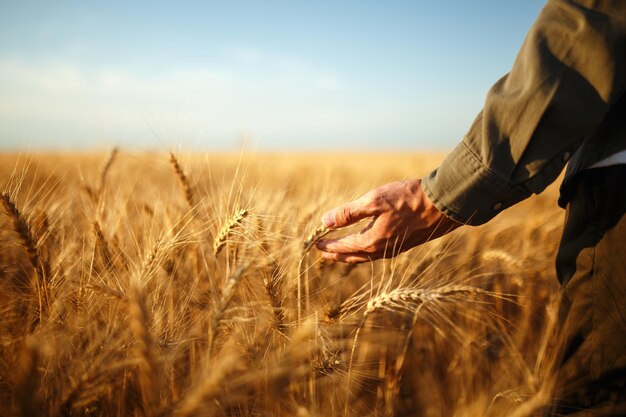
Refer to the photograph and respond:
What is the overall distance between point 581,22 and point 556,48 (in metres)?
0.05

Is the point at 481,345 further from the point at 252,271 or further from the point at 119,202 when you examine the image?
the point at 119,202

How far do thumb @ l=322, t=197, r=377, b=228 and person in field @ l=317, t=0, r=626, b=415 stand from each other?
163 mm

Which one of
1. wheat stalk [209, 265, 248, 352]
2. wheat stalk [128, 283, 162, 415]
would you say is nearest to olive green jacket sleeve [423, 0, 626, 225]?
wheat stalk [209, 265, 248, 352]

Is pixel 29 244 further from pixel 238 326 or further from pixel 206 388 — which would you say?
pixel 206 388

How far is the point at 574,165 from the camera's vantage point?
2.71 feet

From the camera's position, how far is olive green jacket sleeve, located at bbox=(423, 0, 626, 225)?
67 cm

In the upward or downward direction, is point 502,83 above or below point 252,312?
above

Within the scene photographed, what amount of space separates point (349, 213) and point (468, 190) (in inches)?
11.7

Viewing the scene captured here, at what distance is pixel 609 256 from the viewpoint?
72 cm

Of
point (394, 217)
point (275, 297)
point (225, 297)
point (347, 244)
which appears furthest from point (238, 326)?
point (394, 217)

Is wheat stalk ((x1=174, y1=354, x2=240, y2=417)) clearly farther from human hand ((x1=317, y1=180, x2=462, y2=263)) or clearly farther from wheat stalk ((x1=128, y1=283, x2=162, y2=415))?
human hand ((x1=317, y1=180, x2=462, y2=263))

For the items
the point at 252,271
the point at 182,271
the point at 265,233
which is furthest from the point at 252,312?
the point at 182,271

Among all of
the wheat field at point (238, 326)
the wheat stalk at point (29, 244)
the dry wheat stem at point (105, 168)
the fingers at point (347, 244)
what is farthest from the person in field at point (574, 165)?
the dry wheat stem at point (105, 168)

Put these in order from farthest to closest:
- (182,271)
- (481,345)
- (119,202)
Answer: (119,202) → (182,271) → (481,345)
